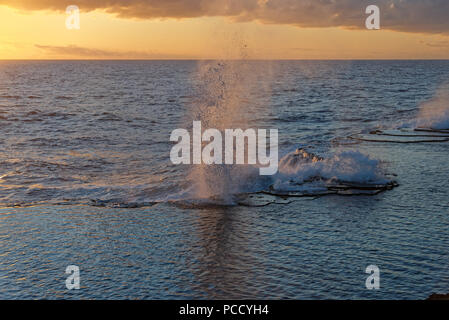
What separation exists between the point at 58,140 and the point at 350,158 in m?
15.6

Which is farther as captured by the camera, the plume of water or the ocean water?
the plume of water

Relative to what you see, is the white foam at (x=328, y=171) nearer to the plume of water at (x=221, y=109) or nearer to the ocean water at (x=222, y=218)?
the ocean water at (x=222, y=218)

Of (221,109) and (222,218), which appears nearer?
(222,218)

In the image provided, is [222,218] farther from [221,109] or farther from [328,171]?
[221,109]

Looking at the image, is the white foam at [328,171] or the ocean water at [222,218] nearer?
the ocean water at [222,218]

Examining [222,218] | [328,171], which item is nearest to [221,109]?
[328,171]

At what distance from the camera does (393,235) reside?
10.4 m

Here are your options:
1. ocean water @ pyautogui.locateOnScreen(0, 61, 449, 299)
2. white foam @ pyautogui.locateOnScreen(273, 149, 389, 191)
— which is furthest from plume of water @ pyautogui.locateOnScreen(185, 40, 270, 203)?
white foam @ pyautogui.locateOnScreen(273, 149, 389, 191)

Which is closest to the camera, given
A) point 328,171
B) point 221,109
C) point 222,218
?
point 222,218

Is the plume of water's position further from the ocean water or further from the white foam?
the white foam

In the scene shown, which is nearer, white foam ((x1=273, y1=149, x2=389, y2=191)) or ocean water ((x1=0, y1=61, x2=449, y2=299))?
ocean water ((x1=0, y1=61, x2=449, y2=299))

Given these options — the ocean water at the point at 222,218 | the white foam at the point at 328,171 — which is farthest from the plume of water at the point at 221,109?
the white foam at the point at 328,171

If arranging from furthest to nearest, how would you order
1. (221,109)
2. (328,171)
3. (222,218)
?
1. (221,109)
2. (328,171)
3. (222,218)

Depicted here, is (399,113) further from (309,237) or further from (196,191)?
(309,237)
